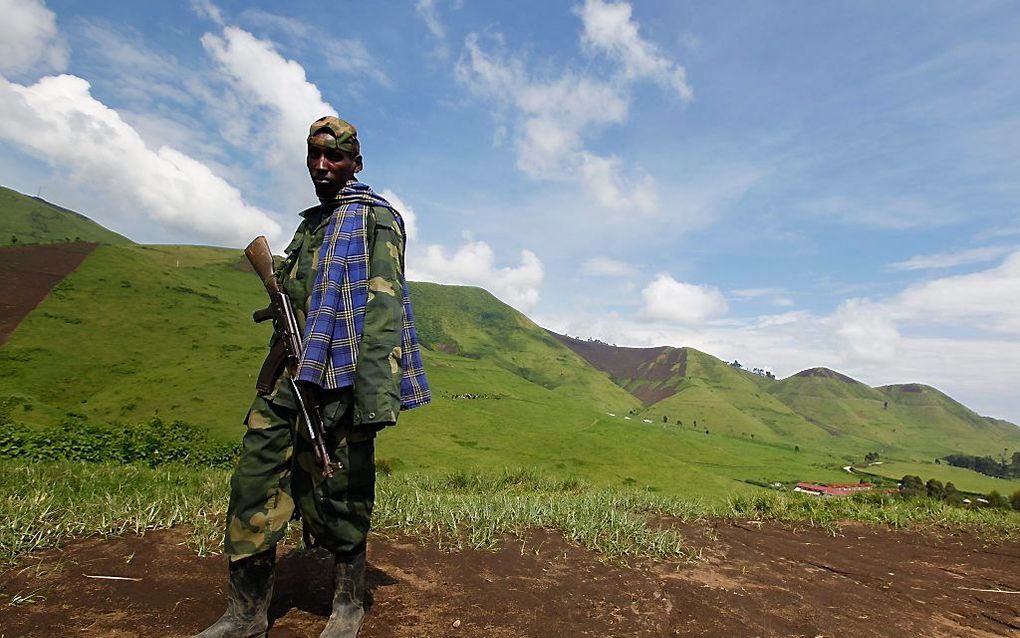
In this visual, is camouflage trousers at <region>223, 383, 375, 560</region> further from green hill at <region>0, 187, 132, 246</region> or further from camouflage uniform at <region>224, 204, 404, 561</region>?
green hill at <region>0, 187, 132, 246</region>

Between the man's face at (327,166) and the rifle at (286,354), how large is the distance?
560 mm

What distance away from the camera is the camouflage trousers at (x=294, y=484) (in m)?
2.95

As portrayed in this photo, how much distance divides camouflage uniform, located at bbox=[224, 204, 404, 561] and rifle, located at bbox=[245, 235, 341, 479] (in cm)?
6

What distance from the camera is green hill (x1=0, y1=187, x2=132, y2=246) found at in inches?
3063

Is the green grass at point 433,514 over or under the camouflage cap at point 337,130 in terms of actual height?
under

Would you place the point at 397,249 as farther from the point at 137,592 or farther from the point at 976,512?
the point at 976,512

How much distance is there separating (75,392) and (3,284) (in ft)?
55.0

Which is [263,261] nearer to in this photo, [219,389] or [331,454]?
[331,454]

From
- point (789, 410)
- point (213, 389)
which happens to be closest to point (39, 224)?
point (213, 389)

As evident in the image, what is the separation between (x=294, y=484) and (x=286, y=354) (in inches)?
32.2

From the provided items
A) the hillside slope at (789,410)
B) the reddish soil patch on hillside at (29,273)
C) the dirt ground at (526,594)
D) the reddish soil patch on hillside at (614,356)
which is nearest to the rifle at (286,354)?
the dirt ground at (526,594)

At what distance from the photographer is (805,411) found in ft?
561

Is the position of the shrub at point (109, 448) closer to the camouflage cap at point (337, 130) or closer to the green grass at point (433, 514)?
the green grass at point (433, 514)

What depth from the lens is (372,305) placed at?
9.94 feet
